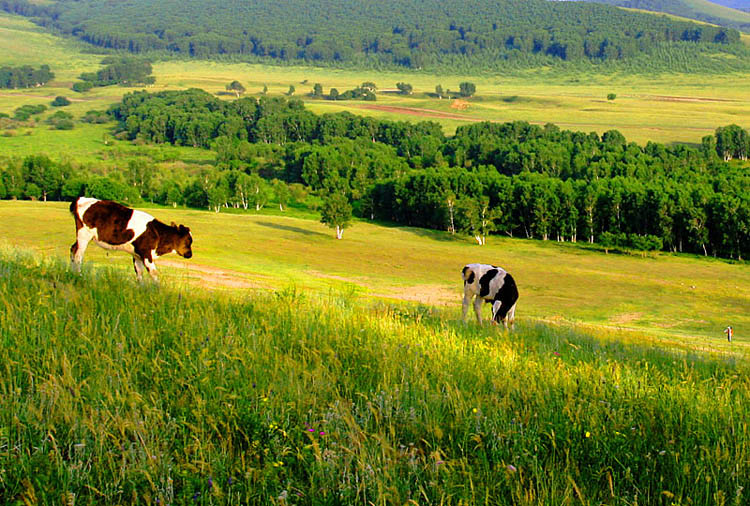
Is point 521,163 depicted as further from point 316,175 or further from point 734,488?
point 734,488

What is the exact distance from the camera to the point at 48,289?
8.76m

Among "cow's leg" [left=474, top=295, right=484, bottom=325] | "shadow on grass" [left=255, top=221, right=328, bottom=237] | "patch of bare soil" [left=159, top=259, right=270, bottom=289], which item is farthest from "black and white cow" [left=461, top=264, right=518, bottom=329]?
"shadow on grass" [left=255, top=221, right=328, bottom=237]

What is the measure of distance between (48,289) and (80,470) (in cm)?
461

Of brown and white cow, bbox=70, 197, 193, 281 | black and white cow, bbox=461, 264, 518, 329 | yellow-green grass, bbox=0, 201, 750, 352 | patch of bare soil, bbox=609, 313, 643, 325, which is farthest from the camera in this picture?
patch of bare soil, bbox=609, 313, 643, 325

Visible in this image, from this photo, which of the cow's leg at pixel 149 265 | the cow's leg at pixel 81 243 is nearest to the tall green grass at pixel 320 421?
the cow's leg at pixel 149 265

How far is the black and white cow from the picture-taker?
15055 millimetres

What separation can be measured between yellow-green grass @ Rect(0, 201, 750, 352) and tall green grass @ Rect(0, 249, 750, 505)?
27287mm

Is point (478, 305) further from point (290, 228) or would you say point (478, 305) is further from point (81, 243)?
point (290, 228)

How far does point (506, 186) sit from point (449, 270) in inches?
2132

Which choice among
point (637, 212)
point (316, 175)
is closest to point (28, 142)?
point (316, 175)

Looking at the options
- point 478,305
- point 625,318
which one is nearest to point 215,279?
point 478,305

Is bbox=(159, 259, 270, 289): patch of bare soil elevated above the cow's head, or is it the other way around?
the cow's head

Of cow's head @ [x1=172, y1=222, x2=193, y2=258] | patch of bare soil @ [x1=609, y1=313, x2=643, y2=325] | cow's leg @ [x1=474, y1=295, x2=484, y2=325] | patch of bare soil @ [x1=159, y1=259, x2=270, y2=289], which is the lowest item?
patch of bare soil @ [x1=609, y1=313, x2=643, y2=325]

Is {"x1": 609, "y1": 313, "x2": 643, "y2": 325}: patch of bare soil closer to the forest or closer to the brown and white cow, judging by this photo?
the brown and white cow
